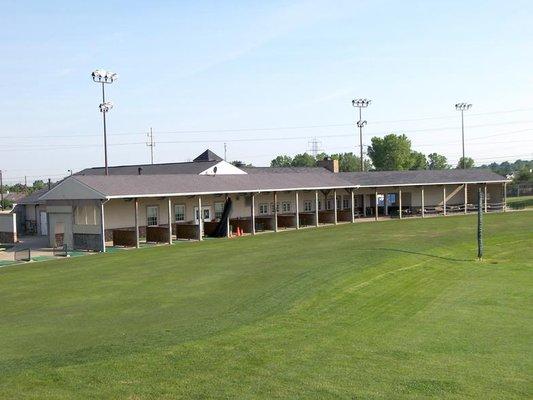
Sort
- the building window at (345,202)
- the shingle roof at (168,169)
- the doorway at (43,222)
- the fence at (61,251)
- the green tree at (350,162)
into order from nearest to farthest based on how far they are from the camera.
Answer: the fence at (61,251) → the doorway at (43,222) → the shingle roof at (168,169) → the building window at (345,202) → the green tree at (350,162)

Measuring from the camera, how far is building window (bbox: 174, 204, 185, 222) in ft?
120

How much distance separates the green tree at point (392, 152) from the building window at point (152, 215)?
81.3 metres

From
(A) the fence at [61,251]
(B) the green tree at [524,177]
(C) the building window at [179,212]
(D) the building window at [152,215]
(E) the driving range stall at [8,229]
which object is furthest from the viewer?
(B) the green tree at [524,177]

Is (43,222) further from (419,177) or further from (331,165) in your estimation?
(419,177)

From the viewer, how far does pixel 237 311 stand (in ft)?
46.1

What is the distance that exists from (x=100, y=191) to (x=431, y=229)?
17.9m

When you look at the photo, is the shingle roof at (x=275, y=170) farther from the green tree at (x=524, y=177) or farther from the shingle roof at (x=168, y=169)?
the green tree at (x=524, y=177)

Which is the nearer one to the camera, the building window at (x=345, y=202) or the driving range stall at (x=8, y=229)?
the driving range stall at (x=8, y=229)

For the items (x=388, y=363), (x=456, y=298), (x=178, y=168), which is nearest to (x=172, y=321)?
(x=388, y=363)

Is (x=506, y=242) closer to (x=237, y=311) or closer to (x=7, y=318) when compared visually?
(x=237, y=311)

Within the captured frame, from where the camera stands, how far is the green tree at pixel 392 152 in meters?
113

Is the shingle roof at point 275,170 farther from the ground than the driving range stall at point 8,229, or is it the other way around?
the shingle roof at point 275,170

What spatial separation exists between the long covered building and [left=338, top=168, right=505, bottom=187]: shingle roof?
8 cm

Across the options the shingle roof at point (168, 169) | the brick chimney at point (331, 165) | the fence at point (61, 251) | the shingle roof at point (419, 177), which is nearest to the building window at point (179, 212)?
the fence at point (61, 251)
